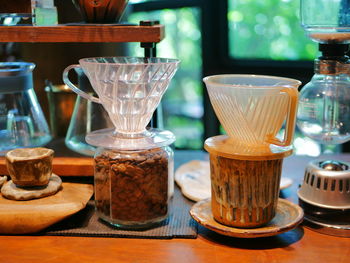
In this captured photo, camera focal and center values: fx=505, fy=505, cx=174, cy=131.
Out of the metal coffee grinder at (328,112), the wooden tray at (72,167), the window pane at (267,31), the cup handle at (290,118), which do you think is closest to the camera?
the cup handle at (290,118)

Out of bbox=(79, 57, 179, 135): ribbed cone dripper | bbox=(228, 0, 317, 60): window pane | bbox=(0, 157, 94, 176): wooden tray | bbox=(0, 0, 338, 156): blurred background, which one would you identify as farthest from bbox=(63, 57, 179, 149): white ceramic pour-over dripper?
bbox=(228, 0, 317, 60): window pane

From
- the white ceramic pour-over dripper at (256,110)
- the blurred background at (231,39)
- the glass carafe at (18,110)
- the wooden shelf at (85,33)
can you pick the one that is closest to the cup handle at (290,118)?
the white ceramic pour-over dripper at (256,110)

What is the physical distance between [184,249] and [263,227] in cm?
14

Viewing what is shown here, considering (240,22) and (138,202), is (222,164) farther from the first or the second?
(240,22)

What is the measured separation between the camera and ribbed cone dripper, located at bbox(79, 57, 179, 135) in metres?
0.84

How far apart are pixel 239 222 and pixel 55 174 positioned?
0.40 m

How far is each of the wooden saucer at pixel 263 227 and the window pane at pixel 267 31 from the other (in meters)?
1.32

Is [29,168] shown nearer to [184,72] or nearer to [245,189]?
[245,189]

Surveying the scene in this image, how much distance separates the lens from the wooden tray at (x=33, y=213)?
0.86 m

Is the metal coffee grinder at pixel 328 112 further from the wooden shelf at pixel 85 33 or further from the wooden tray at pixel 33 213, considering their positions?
the wooden tray at pixel 33 213

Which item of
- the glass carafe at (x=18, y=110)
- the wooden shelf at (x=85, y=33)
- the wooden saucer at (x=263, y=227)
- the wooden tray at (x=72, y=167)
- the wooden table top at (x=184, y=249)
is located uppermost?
the wooden shelf at (x=85, y=33)

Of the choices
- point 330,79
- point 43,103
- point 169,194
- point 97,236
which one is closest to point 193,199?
point 169,194

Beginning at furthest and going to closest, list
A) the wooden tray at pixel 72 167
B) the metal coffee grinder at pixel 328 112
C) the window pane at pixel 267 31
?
the window pane at pixel 267 31 → the wooden tray at pixel 72 167 → the metal coffee grinder at pixel 328 112

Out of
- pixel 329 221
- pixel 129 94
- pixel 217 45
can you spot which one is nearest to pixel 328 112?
pixel 329 221
